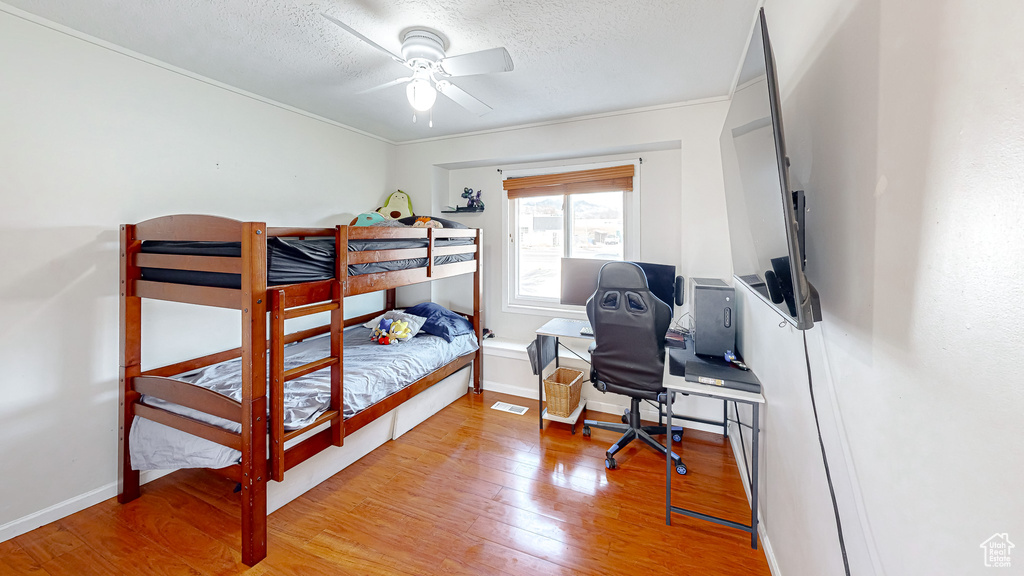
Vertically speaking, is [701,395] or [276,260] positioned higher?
[276,260]

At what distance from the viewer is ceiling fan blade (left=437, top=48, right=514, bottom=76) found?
5.87ft

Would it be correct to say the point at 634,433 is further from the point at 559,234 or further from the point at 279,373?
the point at 279,373

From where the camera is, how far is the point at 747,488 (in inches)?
85.7

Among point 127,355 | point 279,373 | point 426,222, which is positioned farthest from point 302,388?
point 426,222

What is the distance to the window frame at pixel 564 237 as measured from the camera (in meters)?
3.33

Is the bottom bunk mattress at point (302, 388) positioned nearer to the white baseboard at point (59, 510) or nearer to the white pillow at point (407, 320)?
the white pillow at point (407, 320)

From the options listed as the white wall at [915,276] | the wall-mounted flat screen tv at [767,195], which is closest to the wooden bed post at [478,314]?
the wall-mounted flat screen tv at [767,195]

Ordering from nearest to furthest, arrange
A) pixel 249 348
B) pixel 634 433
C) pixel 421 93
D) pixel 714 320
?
pixel 249 348 → pixel 421 93 → pixel 714 320 → pixel 634 433

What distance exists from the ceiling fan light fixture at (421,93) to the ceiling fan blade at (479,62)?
0.41 ft

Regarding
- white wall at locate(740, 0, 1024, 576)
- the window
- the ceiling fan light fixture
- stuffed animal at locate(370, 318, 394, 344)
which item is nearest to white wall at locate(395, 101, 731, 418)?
the window

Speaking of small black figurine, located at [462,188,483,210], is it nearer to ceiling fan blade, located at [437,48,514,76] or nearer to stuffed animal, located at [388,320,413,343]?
stuffed animal, located at [388,320,413,343]

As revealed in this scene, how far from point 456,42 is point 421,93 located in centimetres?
36

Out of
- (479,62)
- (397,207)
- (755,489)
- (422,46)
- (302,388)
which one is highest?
(422,46)

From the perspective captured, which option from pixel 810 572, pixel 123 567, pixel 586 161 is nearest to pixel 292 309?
pixel 123 567
